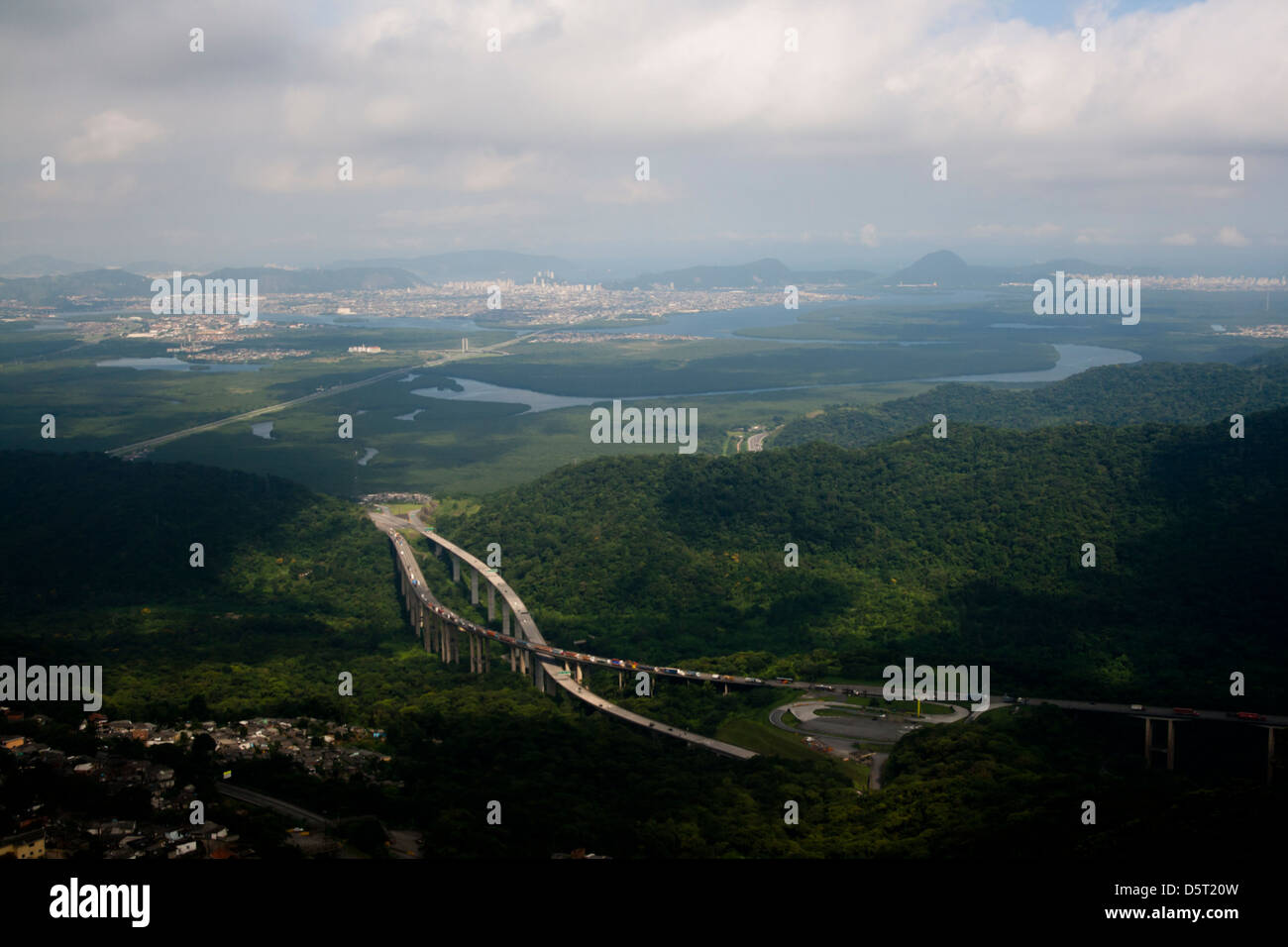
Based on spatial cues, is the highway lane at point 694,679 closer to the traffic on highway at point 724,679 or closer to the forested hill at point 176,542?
the traffic on highway at point 724,679

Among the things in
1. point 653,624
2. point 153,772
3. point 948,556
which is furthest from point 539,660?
point 948,556

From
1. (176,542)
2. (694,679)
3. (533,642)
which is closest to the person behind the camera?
(694,679)

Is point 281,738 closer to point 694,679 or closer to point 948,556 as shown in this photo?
point 694,679

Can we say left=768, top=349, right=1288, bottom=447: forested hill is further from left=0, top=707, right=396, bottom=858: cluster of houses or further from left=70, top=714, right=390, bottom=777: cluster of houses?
left=0, top=707, right=396, bottom=858: cluster of houses

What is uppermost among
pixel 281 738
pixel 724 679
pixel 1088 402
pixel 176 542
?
pixel 1088 402

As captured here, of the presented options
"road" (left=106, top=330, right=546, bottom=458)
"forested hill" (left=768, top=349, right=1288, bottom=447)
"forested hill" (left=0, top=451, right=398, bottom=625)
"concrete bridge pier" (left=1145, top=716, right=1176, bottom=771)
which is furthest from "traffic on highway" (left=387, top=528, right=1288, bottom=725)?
"forested hill" (left=768, top=349, right=1288, bottom=447)

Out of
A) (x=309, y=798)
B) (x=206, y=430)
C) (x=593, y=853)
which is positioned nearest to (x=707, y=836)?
(x=593, y=853)

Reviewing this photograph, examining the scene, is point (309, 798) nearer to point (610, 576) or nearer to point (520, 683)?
point (520, 683)
